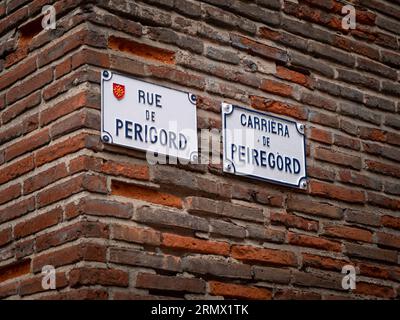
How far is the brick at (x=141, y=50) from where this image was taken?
3.59 m

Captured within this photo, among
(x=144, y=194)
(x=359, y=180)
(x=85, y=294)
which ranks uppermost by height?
(x=359, y=180)

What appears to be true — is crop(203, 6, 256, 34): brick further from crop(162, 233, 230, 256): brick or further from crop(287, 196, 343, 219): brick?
crop(162, 233, 230, 256): brick

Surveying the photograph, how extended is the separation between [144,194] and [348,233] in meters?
1.04

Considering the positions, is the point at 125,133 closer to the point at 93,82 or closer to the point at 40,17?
the point at 93,82

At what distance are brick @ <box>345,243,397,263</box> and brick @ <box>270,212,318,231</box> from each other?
21cm

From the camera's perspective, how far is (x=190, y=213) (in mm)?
3578

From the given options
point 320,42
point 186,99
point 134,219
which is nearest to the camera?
point 134,219

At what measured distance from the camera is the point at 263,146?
3.86 metres

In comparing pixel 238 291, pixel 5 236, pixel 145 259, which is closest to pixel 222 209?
pixel 238 291

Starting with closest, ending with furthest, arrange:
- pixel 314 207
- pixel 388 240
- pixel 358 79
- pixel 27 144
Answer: pixel 27 144 < pixel 314 207 < pixel 388 240 < pixel 358 79

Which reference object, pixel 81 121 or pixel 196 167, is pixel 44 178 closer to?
pixel 81 121

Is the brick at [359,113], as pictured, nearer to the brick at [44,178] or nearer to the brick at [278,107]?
the brick at [278,107]

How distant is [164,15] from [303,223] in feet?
3.42

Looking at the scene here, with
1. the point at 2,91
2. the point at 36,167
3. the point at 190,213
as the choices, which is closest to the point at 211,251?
the point at 190,213
